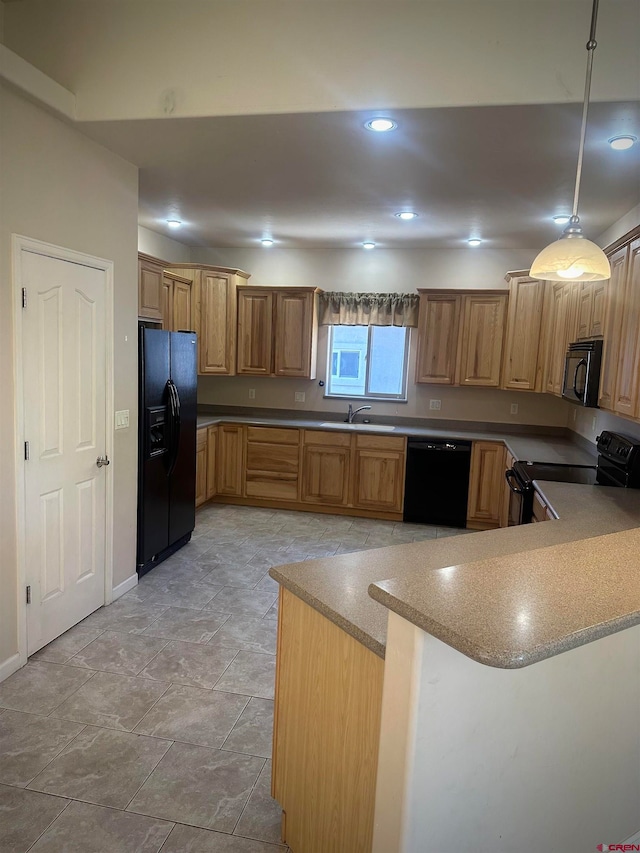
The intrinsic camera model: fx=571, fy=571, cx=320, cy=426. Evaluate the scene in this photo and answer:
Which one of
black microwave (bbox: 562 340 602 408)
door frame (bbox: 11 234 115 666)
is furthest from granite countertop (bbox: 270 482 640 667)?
door frame (bbox: 11 234 115 666)

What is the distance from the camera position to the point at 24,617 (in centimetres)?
273

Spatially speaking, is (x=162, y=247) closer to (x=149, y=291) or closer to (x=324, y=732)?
(x=149, y=291)

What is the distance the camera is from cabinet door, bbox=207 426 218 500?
17.8 ft

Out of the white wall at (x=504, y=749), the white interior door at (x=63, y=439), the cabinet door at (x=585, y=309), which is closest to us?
the white wall at (x=504, y=749)

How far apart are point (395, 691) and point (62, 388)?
2.39 meters

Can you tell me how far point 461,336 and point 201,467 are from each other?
2.72 meters

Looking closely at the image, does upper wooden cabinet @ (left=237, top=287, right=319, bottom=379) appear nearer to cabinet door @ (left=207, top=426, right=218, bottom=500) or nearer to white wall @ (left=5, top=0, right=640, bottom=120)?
cabinet door @ (left=207, top=426, right=218, bottom=500)

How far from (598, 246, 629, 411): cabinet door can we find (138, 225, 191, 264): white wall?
3.79 metres

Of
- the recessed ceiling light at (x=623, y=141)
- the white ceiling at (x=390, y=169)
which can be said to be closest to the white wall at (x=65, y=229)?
the white ceiling at (x=390, y=169)

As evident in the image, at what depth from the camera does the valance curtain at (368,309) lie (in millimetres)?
5688

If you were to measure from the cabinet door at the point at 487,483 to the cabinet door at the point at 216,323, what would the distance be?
2584 millimetres

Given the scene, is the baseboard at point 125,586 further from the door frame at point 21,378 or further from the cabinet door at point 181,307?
the cabinet door at point 181,307

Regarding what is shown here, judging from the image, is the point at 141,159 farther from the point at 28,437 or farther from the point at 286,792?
the point at 286,792

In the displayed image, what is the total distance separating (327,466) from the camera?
216 inches
